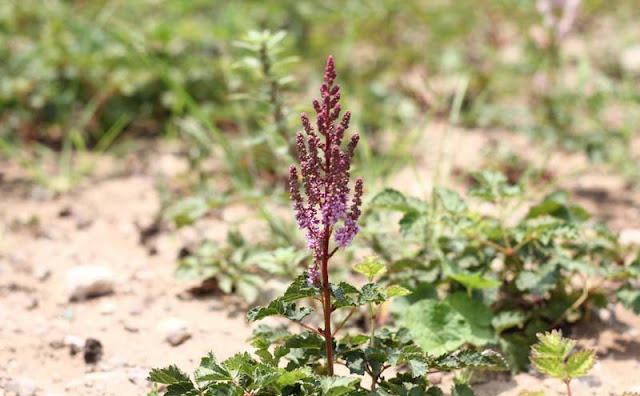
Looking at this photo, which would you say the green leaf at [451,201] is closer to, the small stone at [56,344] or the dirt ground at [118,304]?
the dirt ground at [118,304]

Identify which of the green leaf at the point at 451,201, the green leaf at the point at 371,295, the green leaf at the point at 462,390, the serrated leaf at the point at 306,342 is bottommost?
the green leaf at the point at 462,390

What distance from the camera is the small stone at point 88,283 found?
3.01m

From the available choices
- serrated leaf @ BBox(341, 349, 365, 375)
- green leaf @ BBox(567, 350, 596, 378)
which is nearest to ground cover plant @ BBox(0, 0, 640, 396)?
serrated leaf @ BBox(341, 349, 365, 375)

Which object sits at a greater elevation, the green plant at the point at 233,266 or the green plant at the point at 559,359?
the green plant at the point at 233,266

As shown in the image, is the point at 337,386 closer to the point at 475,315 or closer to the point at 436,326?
the point at 436,326

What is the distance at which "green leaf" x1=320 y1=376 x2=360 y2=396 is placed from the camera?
1940 millimetres

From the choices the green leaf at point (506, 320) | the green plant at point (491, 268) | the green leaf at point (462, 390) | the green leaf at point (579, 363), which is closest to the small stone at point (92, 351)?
the green plant at point (491, 268)

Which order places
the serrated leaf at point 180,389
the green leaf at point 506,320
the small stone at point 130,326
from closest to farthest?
the serrated leaf at point 180,389
the green leaf at point 506,320
the small stone at point 130,326

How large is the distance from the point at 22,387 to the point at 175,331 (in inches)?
22.3

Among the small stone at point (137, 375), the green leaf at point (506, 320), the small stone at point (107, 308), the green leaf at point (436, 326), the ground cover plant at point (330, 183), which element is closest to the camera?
the ground cover plant at point (330, 183)

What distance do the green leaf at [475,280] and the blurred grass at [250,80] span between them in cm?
136

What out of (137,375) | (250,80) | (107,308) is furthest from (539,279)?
(250,80)

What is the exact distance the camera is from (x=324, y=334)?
209cm

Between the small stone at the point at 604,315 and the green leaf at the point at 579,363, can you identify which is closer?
the green leaf at the point at 579,363
